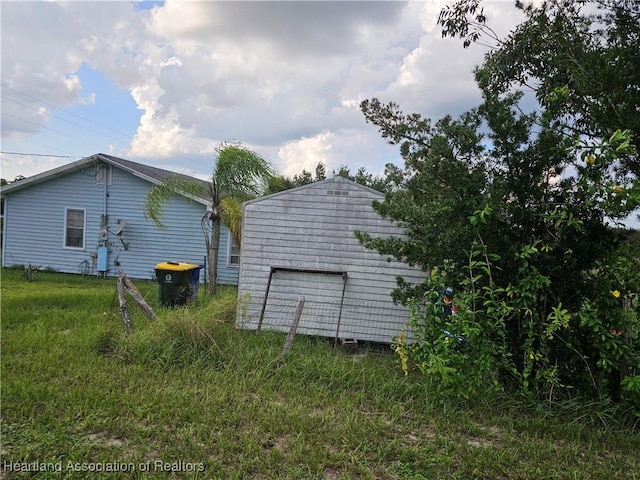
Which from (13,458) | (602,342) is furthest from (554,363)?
(13,458)

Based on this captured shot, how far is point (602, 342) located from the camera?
368cm

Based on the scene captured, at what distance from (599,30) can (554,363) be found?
326 centimetres

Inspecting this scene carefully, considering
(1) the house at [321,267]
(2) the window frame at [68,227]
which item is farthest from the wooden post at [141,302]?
(2) the window frame at [68,227]

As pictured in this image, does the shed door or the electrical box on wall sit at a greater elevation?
the shed door

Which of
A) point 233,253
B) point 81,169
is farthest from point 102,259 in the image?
point 233,253

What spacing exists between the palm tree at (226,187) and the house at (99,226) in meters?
1.70

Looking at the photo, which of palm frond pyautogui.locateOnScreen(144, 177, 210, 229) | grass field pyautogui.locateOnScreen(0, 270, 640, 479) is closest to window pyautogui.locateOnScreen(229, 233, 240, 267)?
palm frond pyautogui.locateOnScreen(144, 177, 210, 229)

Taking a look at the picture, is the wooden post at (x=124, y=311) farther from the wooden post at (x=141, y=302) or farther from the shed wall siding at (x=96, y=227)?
the shed wall siding at (x=96, y=227)

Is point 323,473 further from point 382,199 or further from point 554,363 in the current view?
point 382,199

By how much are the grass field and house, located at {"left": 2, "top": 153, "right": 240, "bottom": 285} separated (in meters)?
7.24

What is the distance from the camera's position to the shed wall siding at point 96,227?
40.8 ft

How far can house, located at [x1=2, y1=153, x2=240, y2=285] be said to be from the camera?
12.4 meters

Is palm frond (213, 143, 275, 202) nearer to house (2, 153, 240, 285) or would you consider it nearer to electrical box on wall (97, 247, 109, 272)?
house (2, 153, 240, 285)

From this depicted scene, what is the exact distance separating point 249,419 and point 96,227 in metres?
11.3
